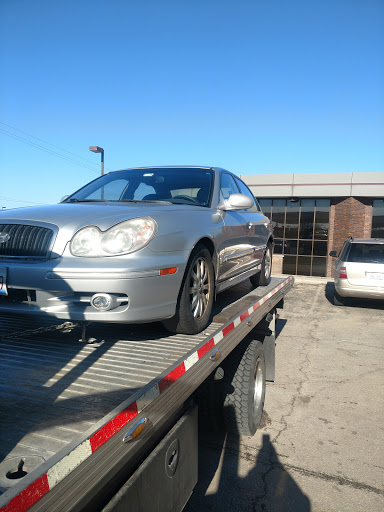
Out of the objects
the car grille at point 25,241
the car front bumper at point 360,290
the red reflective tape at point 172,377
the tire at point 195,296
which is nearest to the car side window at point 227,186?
the tire at point 195,296

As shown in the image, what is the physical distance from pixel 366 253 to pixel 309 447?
6728 millimetres

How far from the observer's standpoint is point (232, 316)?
3.19 m

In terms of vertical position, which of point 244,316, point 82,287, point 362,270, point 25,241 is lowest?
point 362,270

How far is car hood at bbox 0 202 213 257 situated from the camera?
2.30m

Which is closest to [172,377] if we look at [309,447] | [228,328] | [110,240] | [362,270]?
[110,240]

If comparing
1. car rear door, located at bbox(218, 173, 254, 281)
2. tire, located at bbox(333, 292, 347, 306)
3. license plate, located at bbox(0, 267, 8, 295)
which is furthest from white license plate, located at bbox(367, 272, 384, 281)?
license plate, located at bbox(0, 267, 8, 295)

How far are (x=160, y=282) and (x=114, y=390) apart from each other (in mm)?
797

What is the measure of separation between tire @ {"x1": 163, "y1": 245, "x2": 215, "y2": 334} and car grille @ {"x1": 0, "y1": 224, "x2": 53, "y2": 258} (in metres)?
0.94

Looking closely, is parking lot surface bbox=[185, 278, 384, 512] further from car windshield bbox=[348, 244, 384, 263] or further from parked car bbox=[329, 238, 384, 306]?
car windshield bbox=[348, 244, 384, 263]

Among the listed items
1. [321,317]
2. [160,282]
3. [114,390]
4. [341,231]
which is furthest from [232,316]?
[341,231]

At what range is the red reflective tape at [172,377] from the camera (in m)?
1.82

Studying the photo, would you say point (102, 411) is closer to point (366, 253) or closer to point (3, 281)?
point (3, 281)

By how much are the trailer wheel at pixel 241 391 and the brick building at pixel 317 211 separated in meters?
13.7

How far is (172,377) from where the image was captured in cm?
192
